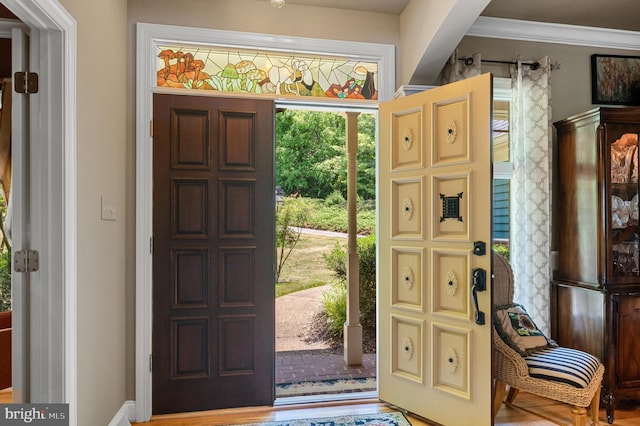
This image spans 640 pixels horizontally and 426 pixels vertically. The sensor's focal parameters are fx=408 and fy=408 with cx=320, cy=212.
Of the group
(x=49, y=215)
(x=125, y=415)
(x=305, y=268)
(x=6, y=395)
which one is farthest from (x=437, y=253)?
(x=305, y=268)

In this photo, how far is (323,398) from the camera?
3.01m

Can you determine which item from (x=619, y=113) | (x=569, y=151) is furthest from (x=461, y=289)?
(x=619, y=113)

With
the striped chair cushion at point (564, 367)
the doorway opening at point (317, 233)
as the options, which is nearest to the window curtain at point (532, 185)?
the striped chair cushion at point (564, 367)

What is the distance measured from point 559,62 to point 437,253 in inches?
78.7

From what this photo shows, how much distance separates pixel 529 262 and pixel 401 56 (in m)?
1.83

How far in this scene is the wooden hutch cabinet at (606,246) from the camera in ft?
8.95

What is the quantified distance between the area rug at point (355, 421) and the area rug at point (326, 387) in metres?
0.50

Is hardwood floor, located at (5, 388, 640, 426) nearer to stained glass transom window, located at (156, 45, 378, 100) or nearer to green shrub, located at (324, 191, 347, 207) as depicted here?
stained glass transom window, located at (156, 45, 378, 100)

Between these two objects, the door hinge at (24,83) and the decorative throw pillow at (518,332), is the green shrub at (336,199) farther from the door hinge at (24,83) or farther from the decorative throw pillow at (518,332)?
the door hinge at (24,83)

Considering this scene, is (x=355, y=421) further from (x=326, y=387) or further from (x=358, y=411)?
(x=326, y=387)

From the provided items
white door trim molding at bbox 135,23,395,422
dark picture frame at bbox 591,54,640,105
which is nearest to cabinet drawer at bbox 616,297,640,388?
dark picture frame at bbox 591,54,640,105

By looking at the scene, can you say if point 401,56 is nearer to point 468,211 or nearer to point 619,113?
point 468,211

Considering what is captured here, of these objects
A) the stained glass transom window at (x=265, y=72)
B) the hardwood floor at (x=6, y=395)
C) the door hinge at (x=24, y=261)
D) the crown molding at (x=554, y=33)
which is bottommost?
the hardwood floor at (x=6, y=395)

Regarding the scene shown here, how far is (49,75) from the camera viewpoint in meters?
1.80
